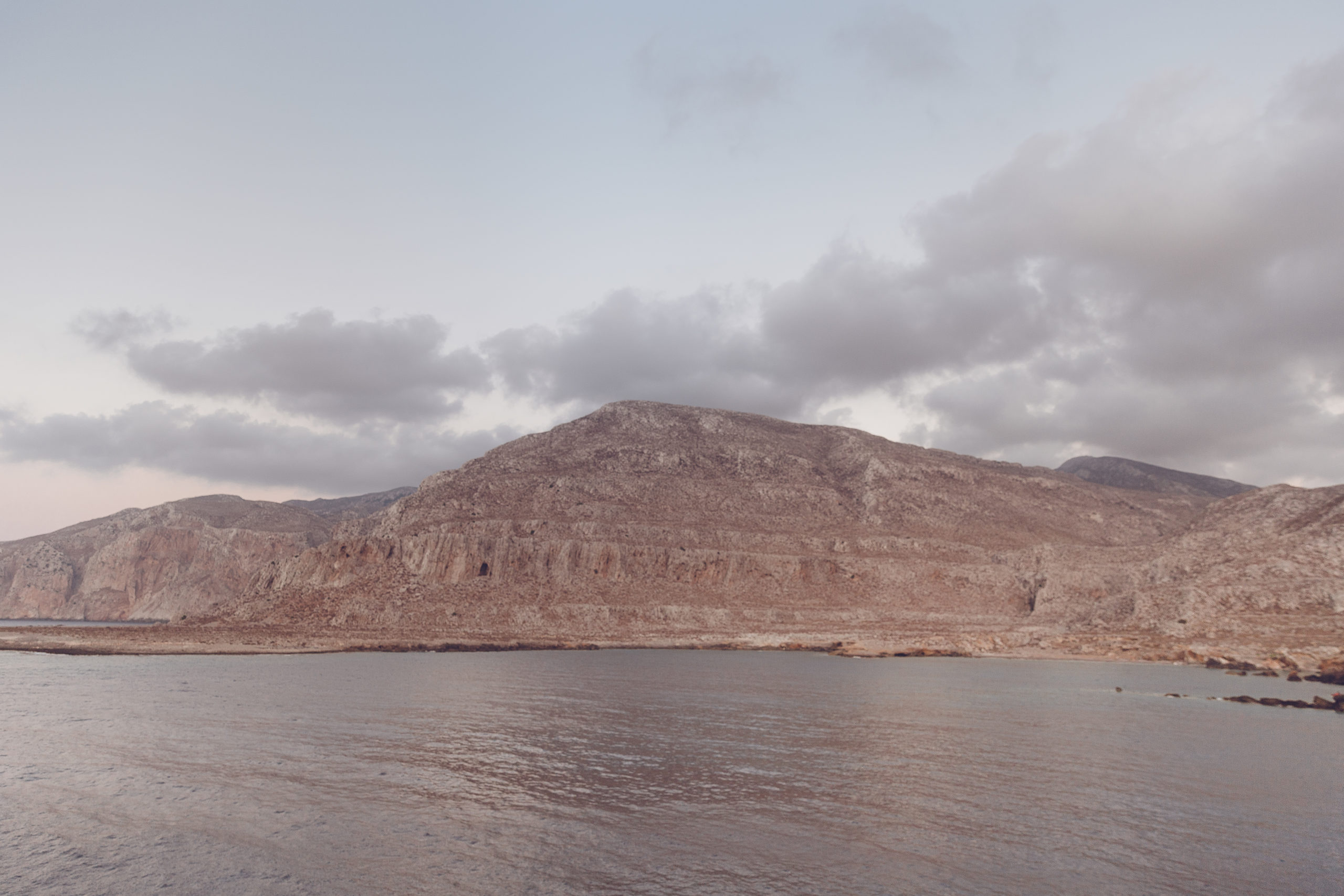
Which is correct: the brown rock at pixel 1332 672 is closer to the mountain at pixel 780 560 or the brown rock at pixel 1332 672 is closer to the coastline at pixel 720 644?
the coastline at pixel 720 644

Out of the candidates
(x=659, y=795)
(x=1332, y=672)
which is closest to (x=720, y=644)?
(x=1332, y=672)

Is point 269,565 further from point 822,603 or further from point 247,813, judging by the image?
point 247,813

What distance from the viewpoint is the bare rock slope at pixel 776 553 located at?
286 ft

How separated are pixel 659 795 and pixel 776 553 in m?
94.2

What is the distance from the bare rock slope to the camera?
8725 cm

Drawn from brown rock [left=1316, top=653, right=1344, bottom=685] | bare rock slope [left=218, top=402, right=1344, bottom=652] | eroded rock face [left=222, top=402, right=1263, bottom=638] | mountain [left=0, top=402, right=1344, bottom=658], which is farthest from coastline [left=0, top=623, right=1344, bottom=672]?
eroded rock face [left=222, top=402, right=1263, bottom=638]

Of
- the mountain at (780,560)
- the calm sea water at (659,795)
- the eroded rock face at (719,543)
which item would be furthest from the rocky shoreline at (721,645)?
the calm sea water at (659,795)

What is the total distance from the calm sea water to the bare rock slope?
5268 centimetres

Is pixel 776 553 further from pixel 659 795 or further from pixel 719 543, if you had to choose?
pixel 659 795

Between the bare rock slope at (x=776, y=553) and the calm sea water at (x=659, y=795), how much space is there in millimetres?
52676

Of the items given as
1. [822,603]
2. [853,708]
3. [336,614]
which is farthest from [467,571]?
[853,708]

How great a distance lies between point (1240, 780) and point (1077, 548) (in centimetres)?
10154

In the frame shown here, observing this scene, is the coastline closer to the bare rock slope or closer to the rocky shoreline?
the rocky shoreline

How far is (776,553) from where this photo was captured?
365 ft
